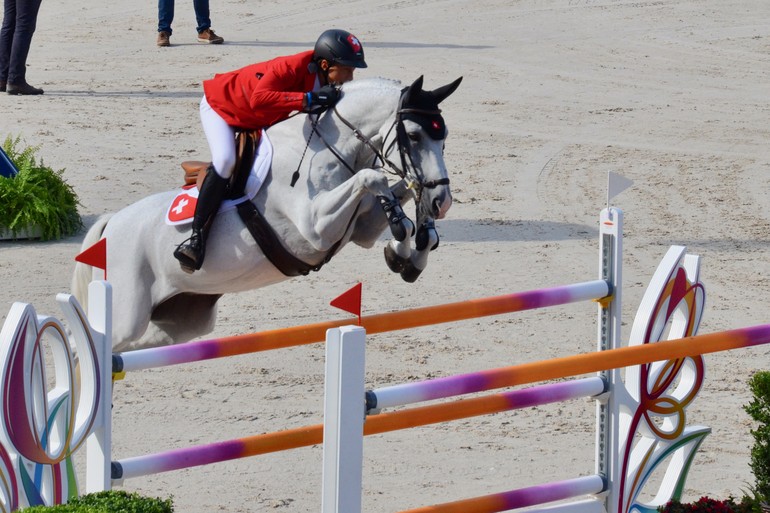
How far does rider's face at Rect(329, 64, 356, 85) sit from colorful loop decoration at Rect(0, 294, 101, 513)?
2.02 m

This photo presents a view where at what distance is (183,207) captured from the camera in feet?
19.0

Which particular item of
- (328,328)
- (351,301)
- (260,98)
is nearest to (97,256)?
(328,328)

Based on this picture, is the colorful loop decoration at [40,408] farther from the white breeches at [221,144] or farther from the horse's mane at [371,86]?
the horse's mane at [371,86]

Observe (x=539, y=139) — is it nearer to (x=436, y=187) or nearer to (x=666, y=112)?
(x=666, y=112)

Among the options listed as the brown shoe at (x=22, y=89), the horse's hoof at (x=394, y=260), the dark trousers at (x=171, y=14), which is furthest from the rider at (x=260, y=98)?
the dark trousers at (x=171, y=14)

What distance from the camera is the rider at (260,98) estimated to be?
5.43 meters

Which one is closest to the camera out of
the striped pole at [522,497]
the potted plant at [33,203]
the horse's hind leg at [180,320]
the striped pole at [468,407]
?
the striped pole at [468,407]

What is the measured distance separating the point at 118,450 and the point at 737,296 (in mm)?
4274

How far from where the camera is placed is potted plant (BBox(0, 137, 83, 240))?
923 centimetres

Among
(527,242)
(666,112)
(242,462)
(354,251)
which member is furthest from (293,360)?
(666,112)

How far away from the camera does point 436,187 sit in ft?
16.8

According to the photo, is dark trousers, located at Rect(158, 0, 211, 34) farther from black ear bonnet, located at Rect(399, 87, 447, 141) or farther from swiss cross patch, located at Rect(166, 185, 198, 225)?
black ear bonnet, located at Rect(399, 87, 447, 141)

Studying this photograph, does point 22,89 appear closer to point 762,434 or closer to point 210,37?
point 210,37

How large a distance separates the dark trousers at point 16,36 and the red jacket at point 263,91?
7.10 m
